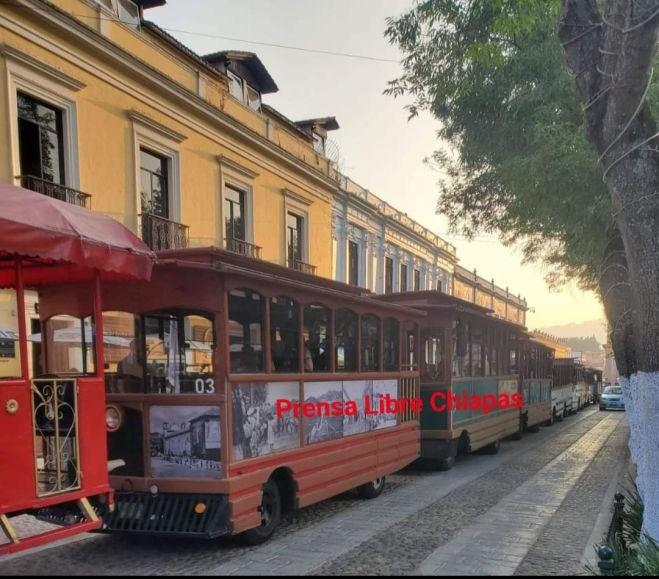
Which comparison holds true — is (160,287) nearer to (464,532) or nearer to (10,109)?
(464,532)

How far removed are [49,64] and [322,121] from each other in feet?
40.7

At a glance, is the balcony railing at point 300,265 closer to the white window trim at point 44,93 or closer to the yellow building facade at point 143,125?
the yellow building facade at point 143,125

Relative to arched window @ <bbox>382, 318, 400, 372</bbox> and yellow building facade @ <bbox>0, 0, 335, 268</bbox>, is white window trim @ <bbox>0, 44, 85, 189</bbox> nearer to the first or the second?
yellow building facade @ <bbox>0, 0, 335, 268</bbox>

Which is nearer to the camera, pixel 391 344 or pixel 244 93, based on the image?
pixel 391 344

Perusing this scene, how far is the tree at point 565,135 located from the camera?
162 inches

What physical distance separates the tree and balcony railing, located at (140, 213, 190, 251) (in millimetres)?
6394

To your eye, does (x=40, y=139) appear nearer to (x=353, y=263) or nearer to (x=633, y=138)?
(x=633, y=138)

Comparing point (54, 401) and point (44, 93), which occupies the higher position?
point (44, 93)

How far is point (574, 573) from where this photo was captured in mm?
5273

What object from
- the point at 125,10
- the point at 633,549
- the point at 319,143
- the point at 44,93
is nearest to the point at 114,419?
the point at 633,549

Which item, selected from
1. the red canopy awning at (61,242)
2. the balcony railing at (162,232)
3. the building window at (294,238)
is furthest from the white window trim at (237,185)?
the red canopy awning at (61,242)

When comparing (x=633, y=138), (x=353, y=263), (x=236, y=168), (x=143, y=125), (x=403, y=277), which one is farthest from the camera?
(x=403, y=277)

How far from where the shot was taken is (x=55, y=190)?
11594 mm

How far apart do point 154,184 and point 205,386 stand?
1005 centimetres
